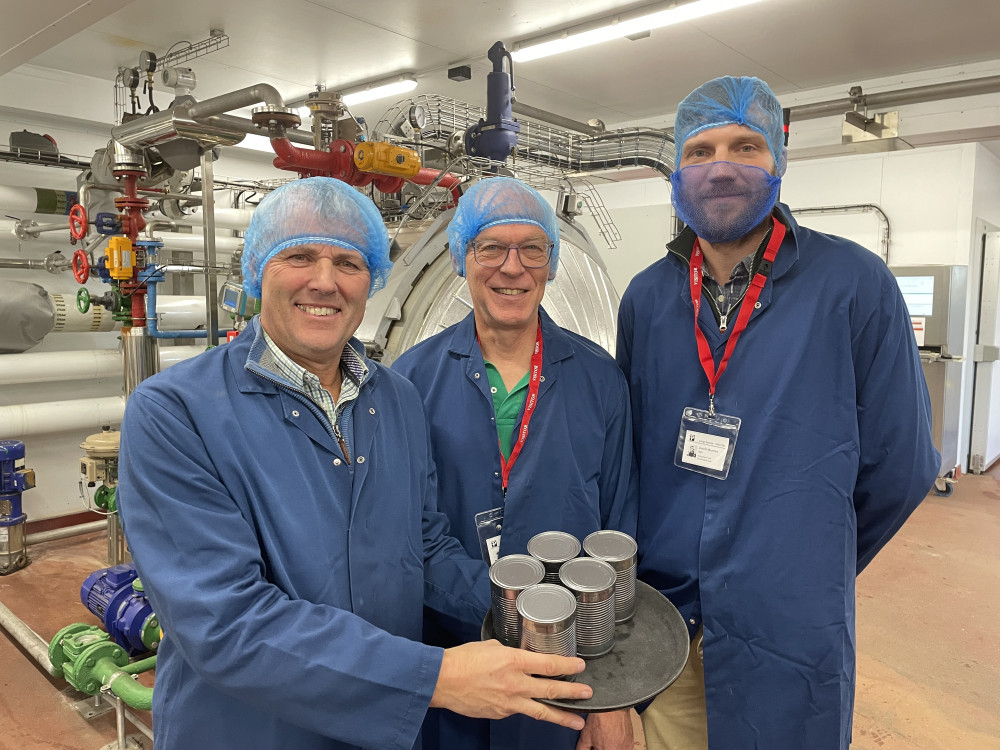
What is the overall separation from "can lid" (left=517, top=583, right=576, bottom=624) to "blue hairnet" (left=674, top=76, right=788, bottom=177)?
845 millimetres

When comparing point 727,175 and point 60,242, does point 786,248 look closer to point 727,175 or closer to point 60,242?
point 727,175

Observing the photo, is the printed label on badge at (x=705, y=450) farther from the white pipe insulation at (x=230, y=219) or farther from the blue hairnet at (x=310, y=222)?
the white pipe insulation at (x=230, y=219)

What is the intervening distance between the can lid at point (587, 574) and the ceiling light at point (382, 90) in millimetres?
4487

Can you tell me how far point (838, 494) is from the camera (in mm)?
1170

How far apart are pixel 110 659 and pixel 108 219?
1834 millimetres

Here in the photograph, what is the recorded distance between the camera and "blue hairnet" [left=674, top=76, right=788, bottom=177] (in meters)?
1.23

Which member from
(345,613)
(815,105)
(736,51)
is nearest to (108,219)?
(345,613)

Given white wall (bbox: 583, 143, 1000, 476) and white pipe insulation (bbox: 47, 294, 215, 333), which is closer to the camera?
white pipe insulation (bbox: 47, 294, 215, 333)

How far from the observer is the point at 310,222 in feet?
3.40

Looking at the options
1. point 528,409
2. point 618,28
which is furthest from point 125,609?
point 618,28

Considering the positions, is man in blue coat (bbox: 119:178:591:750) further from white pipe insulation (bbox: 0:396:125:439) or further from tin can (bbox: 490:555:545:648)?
white pipe insulation (bbox: 0:396:125:439)

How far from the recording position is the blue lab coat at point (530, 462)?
1.28 m

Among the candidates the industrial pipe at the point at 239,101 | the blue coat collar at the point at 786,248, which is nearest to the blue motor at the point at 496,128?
the industrial pipe at the point at 239,101

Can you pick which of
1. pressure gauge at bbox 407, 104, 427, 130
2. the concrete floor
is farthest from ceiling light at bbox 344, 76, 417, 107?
the concrete floor
